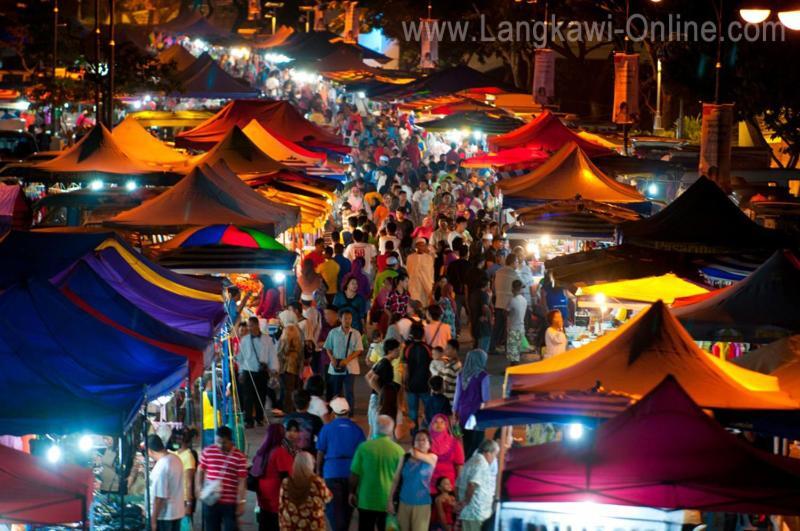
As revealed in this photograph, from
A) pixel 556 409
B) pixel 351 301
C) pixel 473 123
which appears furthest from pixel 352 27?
pixel 556 409

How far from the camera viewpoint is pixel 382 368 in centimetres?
1542

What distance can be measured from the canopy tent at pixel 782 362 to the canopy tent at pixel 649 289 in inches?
140

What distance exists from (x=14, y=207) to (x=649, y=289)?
10767 mm

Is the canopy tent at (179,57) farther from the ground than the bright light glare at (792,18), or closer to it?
farther from the ground

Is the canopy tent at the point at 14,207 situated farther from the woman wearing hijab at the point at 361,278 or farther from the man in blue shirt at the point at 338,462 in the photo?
the man in blue shirt at the point at 338,462

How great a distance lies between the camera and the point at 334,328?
17.2 m

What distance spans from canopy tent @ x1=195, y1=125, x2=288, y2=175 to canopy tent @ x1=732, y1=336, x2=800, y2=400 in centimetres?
1369

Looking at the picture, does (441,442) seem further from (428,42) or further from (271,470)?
(428,42)

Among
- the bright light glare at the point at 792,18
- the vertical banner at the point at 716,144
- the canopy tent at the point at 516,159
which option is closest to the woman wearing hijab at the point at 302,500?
the bright light glare at the point at 792,18

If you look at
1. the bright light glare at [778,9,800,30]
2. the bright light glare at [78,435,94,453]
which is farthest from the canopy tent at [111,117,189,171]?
the bright light glare at [78,435,94,453]

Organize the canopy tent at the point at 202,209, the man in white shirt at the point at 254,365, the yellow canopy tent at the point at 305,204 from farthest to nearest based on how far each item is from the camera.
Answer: the yellow canopy tent at the point at 305,204 → the canopy tent at the point at 202,209 → the man in white shirt at the point at 254,365

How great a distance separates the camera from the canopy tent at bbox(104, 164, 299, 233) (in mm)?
18188

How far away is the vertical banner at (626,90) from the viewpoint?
1136 inches

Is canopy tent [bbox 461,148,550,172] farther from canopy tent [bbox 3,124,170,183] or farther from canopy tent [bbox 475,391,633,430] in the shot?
canopy tent [bbox 475,391,633,430]
